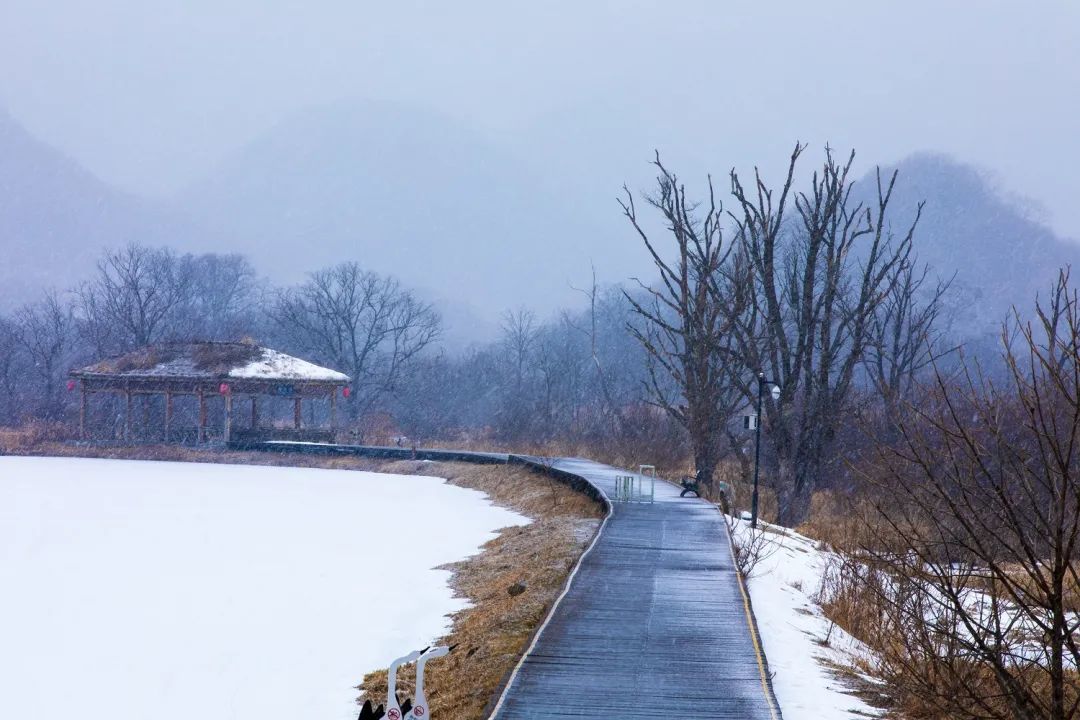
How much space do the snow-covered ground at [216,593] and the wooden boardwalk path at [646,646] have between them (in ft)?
8.19

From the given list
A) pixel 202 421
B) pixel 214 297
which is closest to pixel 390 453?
pixel 202 421

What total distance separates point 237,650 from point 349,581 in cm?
558

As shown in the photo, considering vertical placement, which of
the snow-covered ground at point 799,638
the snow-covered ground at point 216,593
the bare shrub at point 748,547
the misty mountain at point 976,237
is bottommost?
the snow-covered ground at point 216,593

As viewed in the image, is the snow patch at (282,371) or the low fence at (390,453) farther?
the snow patch at (282,371)

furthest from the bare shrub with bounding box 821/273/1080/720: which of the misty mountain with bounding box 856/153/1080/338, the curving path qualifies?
the misty mountain with bounding box 856/153/1080/338

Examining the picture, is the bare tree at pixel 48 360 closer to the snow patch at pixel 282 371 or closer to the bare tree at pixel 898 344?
the snow patch at pixel 282 371

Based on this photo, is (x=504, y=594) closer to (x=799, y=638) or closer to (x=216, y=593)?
(x=799, y=638)

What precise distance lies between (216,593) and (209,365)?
3294cm

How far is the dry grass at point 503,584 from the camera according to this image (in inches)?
480

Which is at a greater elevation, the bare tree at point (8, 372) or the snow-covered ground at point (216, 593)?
the bare tree at point (8, 372)

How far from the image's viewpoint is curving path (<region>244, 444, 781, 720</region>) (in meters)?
10.2

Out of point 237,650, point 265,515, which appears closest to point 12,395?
point 265,515

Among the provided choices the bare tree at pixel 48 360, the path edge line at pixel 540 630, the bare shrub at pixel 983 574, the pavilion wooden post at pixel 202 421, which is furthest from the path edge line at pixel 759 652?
the bare tree at pixel 48 360

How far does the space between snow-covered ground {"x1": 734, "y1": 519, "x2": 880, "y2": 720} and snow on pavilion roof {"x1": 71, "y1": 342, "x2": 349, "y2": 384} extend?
107 ft
